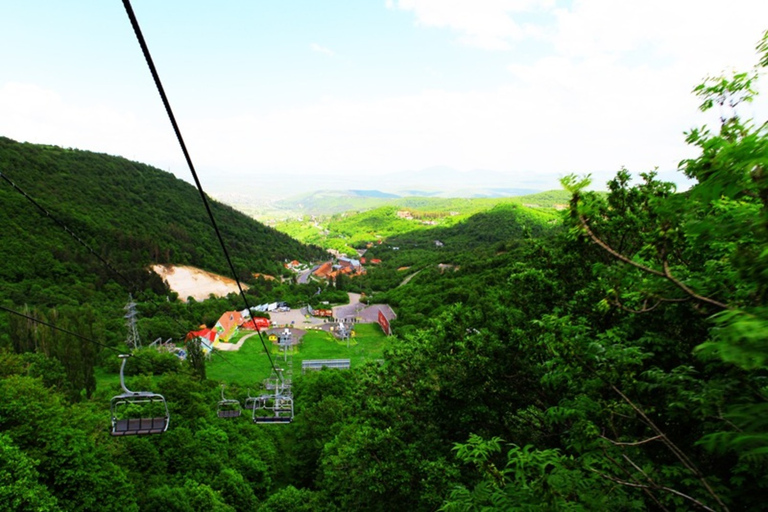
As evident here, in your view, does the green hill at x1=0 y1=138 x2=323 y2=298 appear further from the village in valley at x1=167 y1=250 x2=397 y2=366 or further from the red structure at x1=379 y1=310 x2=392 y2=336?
the red structure at x1=379 y1=310 x2=392 y2=336

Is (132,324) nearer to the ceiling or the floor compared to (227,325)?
nearer to the ceiling

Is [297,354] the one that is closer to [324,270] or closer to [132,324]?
[132,324]

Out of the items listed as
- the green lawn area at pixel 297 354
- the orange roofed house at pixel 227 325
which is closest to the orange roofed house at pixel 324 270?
the orange roofed house at pixel 227 325

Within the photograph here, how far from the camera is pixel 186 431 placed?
16.8 meters

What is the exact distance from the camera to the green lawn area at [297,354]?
3578 centimetres

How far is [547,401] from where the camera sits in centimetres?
778

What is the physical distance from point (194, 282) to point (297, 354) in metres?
37.3

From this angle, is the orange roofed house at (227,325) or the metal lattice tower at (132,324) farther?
the orange roofed house at (227,325)

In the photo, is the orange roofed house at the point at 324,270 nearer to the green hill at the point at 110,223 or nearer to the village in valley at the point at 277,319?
the village in valley at the point at 277,319

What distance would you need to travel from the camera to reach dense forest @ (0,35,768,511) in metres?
2.51

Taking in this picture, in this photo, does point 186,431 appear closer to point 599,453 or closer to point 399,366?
point 399,366

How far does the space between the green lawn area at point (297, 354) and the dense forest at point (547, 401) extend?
1222 centimetres

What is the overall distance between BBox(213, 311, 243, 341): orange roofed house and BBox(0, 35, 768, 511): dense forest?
20.7m

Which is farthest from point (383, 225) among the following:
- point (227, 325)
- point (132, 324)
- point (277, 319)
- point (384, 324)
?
point (132, 324)
